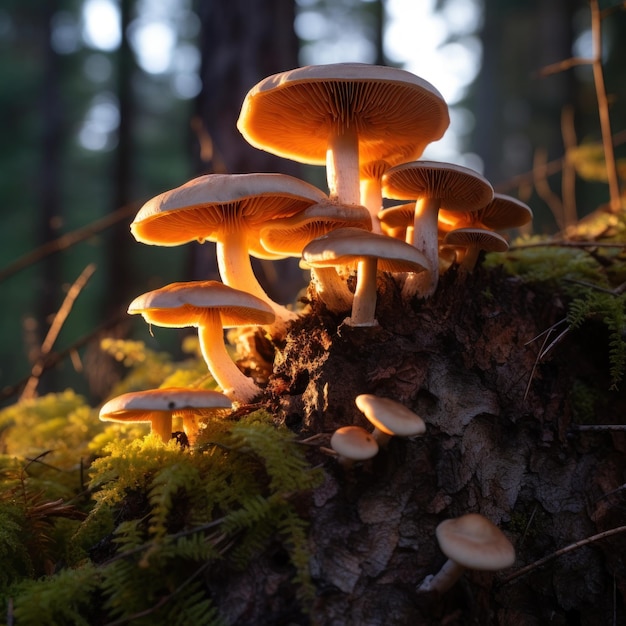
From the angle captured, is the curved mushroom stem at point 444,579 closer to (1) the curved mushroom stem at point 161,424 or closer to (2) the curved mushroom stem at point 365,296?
(2) the curved mushroom stem at point 365,296

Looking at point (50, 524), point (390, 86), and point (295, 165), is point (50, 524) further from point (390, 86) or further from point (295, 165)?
point (295, 165)

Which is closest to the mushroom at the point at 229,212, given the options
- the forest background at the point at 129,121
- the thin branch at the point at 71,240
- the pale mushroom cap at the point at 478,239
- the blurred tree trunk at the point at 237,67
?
the pale mushroom cap at the point at 478,239

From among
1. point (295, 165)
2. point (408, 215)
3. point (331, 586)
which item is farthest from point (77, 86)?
point (331, 586)

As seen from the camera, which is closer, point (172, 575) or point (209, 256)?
point (172, 575)

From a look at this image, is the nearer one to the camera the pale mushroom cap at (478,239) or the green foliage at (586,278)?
the pale mushroom cap at (478,239)

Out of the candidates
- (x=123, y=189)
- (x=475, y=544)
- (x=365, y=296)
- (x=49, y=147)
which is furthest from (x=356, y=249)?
(x=49, y=147)


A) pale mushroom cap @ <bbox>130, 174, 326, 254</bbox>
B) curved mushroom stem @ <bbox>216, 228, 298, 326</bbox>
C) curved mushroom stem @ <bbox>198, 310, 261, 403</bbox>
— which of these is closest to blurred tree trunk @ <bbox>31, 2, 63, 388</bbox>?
pale mushroom cap @ <bbox>130, 174, 326, 254</bbox>
